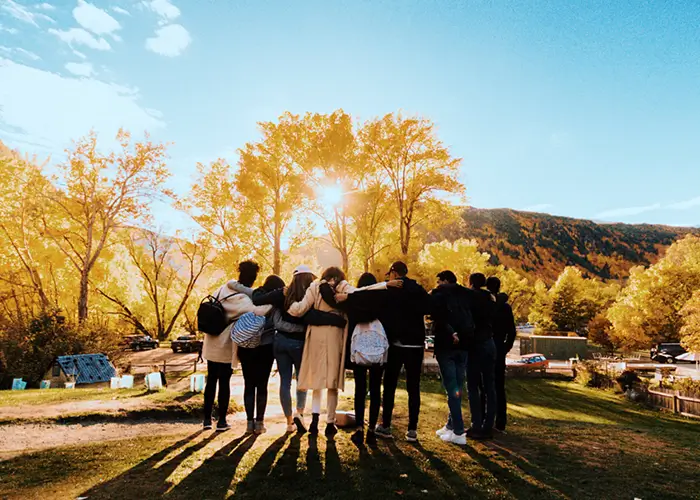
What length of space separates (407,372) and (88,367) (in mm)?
12697

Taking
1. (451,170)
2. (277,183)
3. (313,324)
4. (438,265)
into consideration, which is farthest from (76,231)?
(438,265)

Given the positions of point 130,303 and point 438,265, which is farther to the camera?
point 438,265

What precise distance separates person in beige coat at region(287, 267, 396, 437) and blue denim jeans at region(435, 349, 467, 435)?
1.20 meters

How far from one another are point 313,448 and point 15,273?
24419 mm

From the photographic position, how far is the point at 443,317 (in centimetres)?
513

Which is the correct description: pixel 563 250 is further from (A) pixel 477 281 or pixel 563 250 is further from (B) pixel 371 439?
(B) pixel 371 439

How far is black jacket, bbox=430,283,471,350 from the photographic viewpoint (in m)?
5.11

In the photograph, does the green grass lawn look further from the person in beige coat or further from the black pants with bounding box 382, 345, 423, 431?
the person in beige coat

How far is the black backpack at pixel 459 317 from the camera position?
523 cm

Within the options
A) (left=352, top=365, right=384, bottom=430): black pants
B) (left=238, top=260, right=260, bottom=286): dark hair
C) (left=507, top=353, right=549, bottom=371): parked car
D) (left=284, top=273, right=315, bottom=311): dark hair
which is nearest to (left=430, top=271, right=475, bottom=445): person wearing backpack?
(left=352, top=365, right=384, bottom=430): black pants

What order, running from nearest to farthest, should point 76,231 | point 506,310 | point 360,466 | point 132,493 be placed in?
point 132,493 → point 360,466 → point 506,310 → point 76,231

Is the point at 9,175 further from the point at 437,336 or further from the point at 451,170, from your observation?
the point at 437,336

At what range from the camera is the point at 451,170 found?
74.4 feet

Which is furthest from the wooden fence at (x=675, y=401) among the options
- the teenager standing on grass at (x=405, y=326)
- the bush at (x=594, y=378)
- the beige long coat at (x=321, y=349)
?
the beige long coat at (x=321, y=349)
